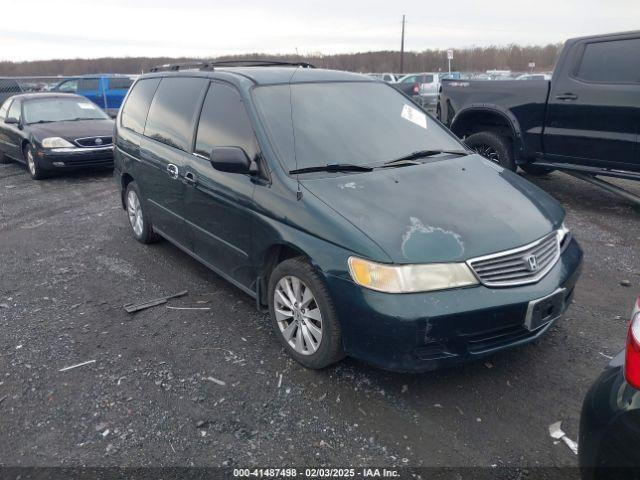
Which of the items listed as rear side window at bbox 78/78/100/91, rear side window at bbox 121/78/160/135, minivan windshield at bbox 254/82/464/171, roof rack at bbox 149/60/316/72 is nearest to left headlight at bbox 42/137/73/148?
rear side window at bbox 121/78/160/135

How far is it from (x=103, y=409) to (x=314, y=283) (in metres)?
1.40

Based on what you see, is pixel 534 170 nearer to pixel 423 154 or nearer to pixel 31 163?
pixel 423 154

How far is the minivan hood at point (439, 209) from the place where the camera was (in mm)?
2803

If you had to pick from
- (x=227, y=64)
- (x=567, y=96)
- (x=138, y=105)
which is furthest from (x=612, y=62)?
(x=138, y=105)

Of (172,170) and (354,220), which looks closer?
(354,220)

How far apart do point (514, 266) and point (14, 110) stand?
1069cm

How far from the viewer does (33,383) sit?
3234 millimetres

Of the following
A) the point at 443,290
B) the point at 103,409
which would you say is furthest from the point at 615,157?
the point at 103,409

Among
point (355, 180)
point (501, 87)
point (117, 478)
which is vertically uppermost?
point (501, 87)

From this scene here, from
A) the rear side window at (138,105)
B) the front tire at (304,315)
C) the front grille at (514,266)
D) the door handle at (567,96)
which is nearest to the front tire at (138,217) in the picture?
the rear side window at (138,105)

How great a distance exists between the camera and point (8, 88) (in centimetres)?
1842

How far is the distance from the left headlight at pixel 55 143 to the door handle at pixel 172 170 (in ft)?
18.9

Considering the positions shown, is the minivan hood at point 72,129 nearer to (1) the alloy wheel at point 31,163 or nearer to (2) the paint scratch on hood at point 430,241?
(1) the alloy wheel at point 31,163

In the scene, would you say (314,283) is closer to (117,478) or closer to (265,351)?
(265,351)
